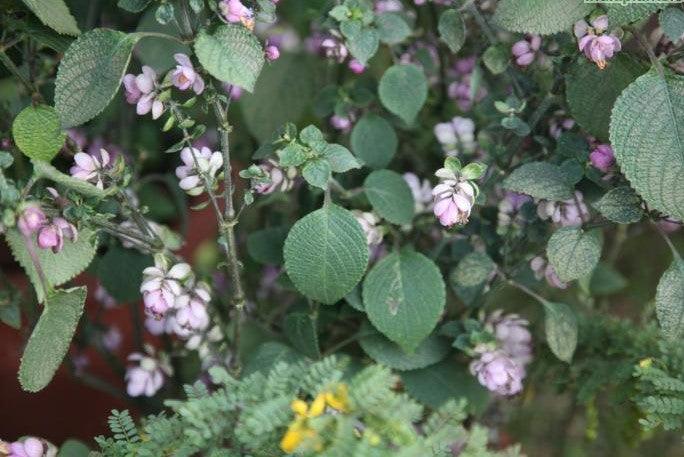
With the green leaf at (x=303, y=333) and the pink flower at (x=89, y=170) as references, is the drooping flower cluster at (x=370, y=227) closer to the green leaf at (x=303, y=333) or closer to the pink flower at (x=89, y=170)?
the green leaf at (x=303, y=333)

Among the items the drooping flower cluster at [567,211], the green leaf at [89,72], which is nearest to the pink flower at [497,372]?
the drooping flower cluster at [567,211]

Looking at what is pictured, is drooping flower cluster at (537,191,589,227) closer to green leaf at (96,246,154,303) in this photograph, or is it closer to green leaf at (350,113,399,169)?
green leaf at (350,113,399,169)

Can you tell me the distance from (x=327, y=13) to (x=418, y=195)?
0.52 feet

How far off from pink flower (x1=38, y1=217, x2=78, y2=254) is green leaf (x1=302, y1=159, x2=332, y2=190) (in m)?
0.15

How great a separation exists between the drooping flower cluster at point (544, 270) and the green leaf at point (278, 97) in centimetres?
27

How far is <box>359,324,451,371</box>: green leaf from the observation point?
676 millimetres

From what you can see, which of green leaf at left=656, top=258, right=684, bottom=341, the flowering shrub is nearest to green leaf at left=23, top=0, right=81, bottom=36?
the flowering shrub

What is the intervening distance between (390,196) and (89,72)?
0.24m

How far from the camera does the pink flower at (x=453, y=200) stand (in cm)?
54

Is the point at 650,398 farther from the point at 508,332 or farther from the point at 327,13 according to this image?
the point at 327,13

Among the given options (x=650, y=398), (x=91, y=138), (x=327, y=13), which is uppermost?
(x=327, y=13)

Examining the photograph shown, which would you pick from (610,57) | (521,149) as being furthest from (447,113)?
(610,57)

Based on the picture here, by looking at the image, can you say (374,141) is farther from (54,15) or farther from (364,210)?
(54,15)

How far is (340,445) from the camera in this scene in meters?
0.42
